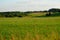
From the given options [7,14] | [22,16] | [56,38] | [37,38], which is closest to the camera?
[37,38]

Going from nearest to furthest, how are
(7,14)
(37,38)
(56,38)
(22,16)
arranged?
1. (37,38)
2. (56,38)
3. (7,14)
4. (22,16)

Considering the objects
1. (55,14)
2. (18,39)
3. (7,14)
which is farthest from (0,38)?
(55,14)

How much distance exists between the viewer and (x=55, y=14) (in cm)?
7444

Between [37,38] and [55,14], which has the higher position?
[37,38]

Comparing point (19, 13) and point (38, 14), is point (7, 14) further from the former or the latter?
point (38, 14)

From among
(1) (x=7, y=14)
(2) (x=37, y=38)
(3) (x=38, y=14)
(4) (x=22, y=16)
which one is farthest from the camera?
(3) (x=38, y=14)

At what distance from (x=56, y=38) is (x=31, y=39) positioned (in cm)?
66

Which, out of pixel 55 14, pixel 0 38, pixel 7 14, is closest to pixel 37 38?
pixel 0 38

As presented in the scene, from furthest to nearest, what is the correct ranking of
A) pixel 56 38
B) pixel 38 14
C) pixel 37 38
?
pixel 38 14 < pixel 56 38 < pixel 37 38

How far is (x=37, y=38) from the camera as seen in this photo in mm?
4363

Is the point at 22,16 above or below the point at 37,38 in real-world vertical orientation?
below

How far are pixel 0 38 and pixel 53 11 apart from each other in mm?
69928

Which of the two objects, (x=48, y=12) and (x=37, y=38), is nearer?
(x=37, y=38)

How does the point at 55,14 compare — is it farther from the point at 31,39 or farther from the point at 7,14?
the point at 31,39
